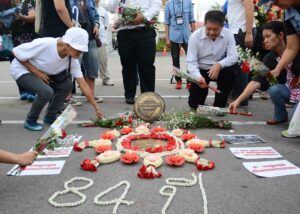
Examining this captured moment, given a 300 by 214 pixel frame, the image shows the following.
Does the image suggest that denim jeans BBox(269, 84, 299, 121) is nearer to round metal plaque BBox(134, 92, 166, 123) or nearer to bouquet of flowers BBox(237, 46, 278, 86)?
bouquet of flowers BBox(237, 46, 278, 86)

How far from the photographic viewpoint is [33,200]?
2.67 metres

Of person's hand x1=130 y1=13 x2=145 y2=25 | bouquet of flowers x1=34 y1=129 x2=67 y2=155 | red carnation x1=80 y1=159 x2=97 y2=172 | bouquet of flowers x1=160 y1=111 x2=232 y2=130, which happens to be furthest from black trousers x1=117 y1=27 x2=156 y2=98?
bouquet of flowers x1=34 y1=129 x2=67 y2=155

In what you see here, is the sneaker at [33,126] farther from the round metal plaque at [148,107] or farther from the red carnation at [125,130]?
the round metal plaque at [148,107]

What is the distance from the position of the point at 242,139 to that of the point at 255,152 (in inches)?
17.8

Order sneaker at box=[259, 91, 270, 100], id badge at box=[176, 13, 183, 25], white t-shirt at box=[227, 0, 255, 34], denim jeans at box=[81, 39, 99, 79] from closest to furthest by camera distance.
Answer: white t-shirt at box=[227, 0, 255, 34] → denim jeans at box=[81, 39, 99, 79] → sneaker at box=[259, 91, 270, 100] → id badge at box=[176, 13, 183, 25]

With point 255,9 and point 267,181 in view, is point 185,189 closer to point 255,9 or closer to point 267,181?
point 267,181

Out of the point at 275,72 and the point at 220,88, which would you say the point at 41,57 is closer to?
the point at 220,88

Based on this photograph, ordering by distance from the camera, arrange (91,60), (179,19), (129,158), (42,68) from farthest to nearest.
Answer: (179,19)
(91,60)
(42,68)
(129,158)

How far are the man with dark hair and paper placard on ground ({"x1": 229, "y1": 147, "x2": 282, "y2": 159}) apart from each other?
145 cm

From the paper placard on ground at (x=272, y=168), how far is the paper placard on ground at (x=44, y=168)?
1.59 m

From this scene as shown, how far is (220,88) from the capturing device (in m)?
5.37

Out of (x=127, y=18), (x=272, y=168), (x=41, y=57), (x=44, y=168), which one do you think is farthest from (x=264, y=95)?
(x=44, y=168)

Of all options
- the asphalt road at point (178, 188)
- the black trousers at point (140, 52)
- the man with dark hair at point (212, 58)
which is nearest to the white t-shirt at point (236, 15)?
the man with dark hair at point (212, 58)

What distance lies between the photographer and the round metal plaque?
15.6 feet
